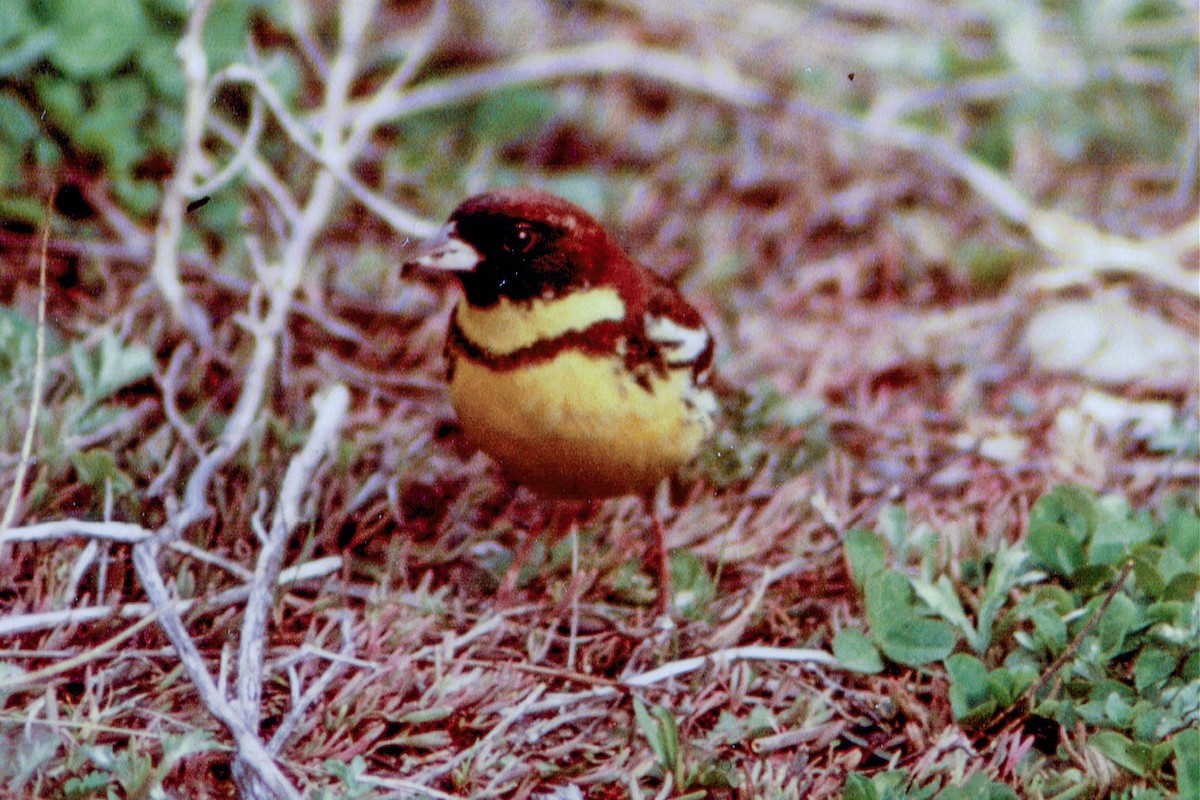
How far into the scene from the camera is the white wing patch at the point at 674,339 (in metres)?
3.38

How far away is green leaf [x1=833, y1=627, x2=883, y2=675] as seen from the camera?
9.98 feet

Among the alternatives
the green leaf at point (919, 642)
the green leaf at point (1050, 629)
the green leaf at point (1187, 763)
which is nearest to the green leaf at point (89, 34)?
the green leaf at point (919, 642)

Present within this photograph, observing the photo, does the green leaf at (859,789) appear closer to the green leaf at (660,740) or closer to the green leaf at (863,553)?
the green leaf at (660,740)

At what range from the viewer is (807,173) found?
5.52 meters

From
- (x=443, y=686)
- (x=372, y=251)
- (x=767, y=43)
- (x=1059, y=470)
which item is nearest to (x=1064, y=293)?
(x=1059, y=470)

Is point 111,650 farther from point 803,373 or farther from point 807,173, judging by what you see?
point 807,173

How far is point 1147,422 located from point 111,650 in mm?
3203

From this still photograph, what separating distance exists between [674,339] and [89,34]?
7.06ft

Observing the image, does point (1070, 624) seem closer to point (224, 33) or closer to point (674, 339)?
point (674, 339)

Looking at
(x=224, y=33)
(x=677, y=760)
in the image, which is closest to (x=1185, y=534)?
(x=677, y=760)

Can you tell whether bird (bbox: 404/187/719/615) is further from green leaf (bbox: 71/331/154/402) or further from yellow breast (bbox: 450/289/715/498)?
green leaf (bbox: 71/331/154/402)

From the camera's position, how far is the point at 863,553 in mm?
3309

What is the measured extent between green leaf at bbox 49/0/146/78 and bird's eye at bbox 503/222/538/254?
1.64m

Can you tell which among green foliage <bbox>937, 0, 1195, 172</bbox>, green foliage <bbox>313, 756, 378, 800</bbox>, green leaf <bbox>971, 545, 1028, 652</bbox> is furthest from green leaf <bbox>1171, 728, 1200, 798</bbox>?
green foliage <bbox>937, 0, 1195, 172</bbox>
